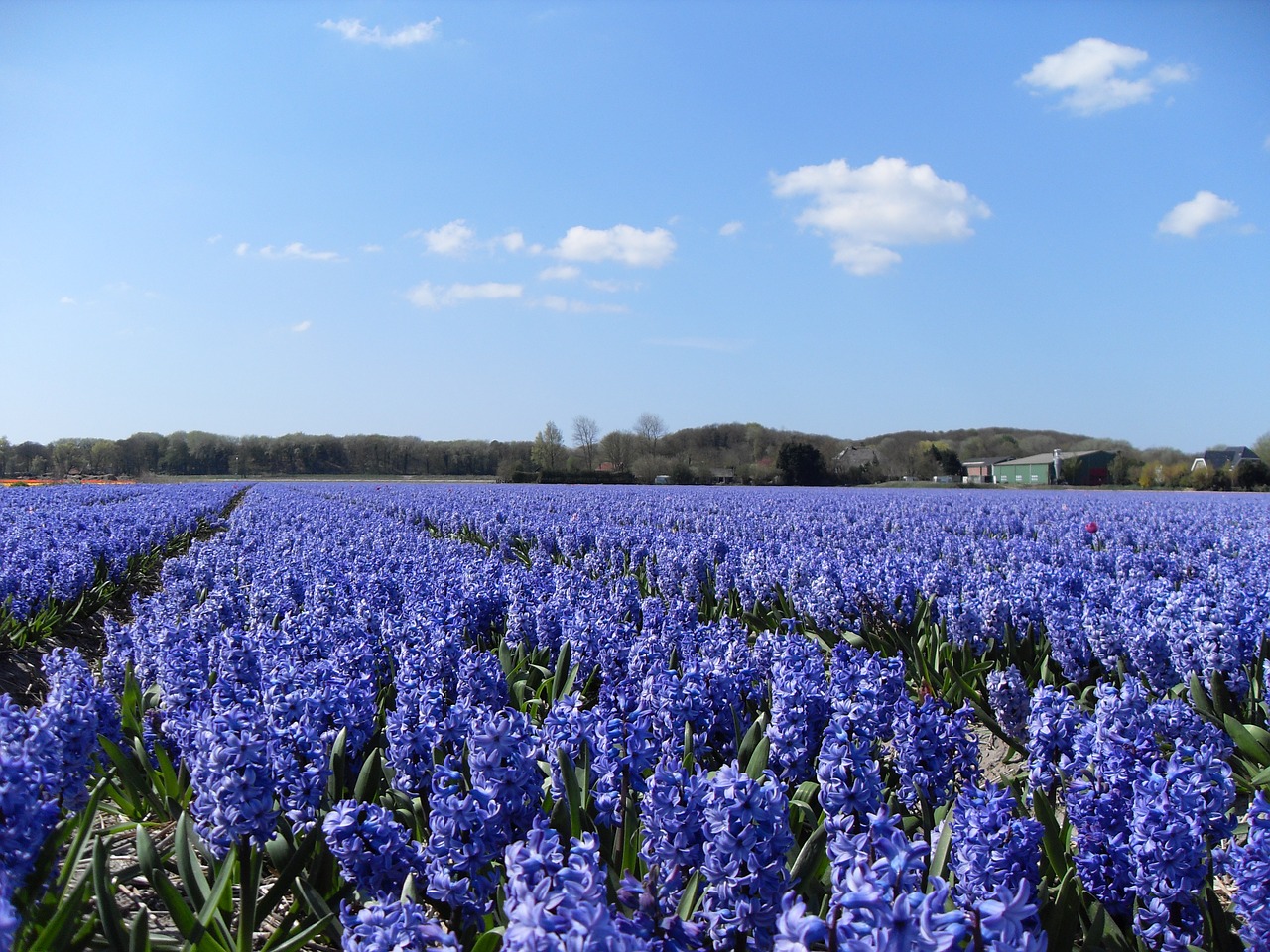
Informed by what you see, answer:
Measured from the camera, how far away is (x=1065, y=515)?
56.5ft

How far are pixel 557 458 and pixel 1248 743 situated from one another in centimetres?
7004

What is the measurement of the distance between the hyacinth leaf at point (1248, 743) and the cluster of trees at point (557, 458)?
5263cm

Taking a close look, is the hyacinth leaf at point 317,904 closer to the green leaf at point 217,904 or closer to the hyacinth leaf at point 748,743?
the green leaf at point 217,904

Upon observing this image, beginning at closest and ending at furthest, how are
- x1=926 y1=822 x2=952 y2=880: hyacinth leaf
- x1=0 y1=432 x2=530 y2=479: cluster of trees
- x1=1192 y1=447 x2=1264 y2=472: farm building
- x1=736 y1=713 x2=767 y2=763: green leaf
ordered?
1. x1=926 y1=822 x2=952 y2=880: hyacinth leaf
2. x1=736 y1=713 x2=767 y2=763: green leaf
3. x1=1192 y1=447 x2=1264 y2=472: farm building
4. x1=0 y1=432 x2=530 y2=479: cluster of trees

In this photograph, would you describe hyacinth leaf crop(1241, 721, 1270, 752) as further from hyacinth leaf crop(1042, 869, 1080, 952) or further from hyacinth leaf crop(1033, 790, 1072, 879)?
hyacinth leaf crop(1042, 869, 1080, 952)

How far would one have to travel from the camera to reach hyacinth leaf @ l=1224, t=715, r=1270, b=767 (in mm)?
3814

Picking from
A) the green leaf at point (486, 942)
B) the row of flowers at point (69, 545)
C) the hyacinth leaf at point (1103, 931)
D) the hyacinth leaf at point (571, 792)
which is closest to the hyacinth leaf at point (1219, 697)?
the hyacinth leaf at point (1103, 931)

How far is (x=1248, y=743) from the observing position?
151 inches

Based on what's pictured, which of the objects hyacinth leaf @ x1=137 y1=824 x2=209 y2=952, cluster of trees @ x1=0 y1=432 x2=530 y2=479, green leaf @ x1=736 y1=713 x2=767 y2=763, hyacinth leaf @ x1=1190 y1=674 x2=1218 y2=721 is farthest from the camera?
cluster of trees @ x1=0 y1=432 x2=530 y2=479

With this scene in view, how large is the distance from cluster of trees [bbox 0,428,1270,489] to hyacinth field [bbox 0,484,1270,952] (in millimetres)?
51942

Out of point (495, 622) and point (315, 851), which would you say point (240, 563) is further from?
point (315, 851)

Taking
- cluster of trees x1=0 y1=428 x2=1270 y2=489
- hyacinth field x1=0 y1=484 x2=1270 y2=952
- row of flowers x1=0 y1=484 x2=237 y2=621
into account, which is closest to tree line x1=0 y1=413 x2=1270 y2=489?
cluster of trees x1=0 y1=428 x2=1270 y2=489

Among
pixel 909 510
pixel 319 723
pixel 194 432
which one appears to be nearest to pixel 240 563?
pixel 319 723

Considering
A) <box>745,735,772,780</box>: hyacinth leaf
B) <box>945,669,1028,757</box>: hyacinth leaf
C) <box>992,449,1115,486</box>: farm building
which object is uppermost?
A: <box>992,449,1115,486</box>: farm building
